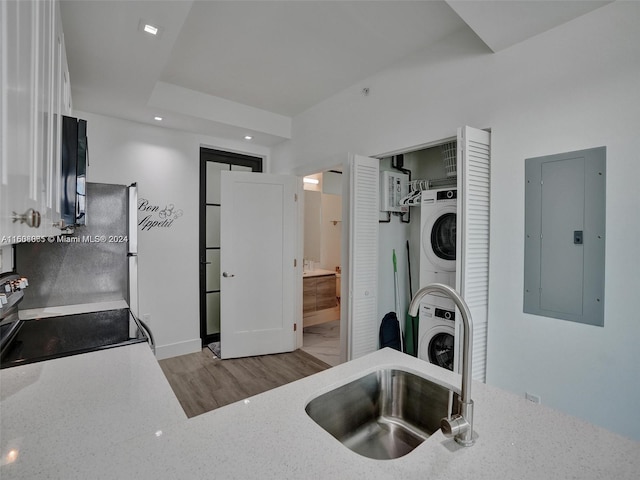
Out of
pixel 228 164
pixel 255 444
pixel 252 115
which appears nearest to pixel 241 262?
pixel 228 164

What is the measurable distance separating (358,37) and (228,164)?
231 cm

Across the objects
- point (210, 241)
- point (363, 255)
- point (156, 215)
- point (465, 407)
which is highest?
point (156, 215)

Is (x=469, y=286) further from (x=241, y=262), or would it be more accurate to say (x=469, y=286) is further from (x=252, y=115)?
(x=252, y=115)

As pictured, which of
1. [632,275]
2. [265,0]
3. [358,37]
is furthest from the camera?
[358,37]

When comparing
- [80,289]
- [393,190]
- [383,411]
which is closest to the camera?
[383,411]

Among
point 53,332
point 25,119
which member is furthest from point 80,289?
point 25,119

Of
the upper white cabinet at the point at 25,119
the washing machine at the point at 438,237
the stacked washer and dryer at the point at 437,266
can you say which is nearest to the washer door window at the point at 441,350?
the stacked washer and dryer at the point at 437,266

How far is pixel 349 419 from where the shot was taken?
117 centimetres

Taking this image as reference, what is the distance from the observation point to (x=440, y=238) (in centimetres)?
270

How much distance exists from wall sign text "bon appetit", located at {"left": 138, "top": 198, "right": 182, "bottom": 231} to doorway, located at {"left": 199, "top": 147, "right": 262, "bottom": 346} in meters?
0.39

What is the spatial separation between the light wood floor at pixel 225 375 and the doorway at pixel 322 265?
431mm

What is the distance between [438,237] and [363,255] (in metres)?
0.67

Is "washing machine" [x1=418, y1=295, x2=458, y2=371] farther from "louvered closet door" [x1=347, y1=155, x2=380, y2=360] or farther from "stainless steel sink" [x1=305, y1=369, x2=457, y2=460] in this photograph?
"stainless steel sink" [x1=305, y1=369, x2=457, y2=460]

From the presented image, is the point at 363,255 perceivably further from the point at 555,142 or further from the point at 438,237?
the point at 555,142
